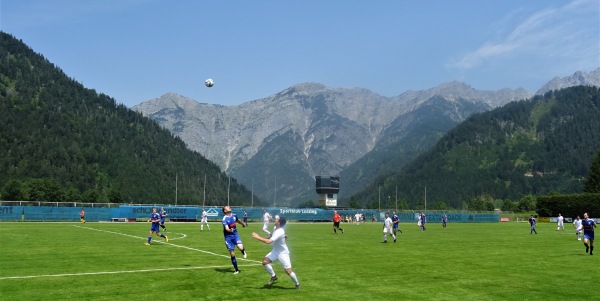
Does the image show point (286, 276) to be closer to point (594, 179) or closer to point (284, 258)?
point (284, 258)

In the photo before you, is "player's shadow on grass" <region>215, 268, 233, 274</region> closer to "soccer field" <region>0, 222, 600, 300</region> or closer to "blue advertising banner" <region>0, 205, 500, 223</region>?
"soccer field" <region>0, 222, 600, 300</region>

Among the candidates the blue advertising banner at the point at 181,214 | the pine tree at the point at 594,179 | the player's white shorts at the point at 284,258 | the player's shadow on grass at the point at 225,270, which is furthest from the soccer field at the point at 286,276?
the pine tree at the point at 594,179

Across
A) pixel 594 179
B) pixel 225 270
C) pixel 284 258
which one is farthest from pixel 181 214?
pixel 594 179

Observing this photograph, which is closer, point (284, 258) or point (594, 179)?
point (284, 258)

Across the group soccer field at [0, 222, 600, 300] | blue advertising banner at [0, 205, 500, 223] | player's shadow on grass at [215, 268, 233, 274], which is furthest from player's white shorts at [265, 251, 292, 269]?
blue advertising banner at [0, 205, 500, 223]

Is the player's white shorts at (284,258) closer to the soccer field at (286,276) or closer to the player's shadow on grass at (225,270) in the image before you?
the soccer field at (286,276)

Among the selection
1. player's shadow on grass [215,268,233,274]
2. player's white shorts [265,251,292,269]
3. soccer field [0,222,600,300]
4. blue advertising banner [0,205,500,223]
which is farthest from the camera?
blue advertising banner [0,205,500,223]

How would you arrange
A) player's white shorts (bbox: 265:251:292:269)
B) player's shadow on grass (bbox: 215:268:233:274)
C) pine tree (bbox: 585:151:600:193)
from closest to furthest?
player's white shorts (bbox: 265:251:292:269) → player's shadow on grass (bbox: 215:268:233:274) → pine tree (bbox: 585:151:600:193)

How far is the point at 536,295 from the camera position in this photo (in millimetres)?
17641

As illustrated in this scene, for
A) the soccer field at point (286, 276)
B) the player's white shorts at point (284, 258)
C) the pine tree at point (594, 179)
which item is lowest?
the soccer field at point (286, 276)

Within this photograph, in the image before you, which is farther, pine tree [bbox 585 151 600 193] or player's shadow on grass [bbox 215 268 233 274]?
pine tree [bbox 585 151 600 193]

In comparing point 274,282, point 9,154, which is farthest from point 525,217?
point 9,154

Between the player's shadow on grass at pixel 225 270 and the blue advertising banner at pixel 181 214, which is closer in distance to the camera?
the player's shadow on grass at pixel 225 270

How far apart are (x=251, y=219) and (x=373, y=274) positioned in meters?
77.7
